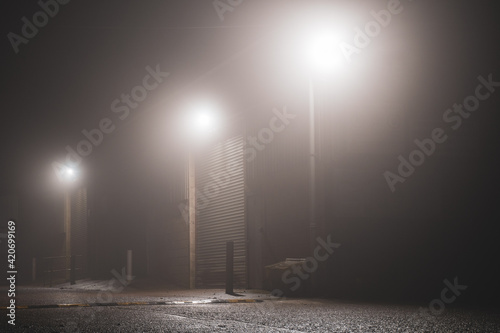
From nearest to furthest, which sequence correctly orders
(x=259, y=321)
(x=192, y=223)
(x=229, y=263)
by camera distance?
(x=259, y=321), (x=229, y=263), (x=192, y=223)

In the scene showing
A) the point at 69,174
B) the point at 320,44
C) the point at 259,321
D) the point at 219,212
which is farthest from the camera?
the point at 69,174

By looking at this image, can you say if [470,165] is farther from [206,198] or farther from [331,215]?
[206,198]

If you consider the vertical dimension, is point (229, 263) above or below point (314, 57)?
below

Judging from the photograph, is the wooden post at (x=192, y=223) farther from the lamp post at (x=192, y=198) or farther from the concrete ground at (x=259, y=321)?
the concrete ground at (x=259, y=321)

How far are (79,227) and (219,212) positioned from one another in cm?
1507

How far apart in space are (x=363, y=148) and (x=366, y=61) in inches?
82.9

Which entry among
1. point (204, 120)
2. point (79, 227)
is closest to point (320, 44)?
point (204, 120)

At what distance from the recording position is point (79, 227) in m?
32.7

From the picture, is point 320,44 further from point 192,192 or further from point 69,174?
point 69,174

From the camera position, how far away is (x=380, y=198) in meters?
15.0

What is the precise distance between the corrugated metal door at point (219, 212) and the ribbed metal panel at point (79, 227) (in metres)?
12.2

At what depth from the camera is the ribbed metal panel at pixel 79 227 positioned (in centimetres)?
3170

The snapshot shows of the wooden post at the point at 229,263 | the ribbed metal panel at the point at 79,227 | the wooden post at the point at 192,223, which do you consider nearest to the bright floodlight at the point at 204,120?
the wooden post at the point at 192,223

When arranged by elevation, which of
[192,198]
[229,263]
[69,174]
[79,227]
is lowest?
[229,263]
